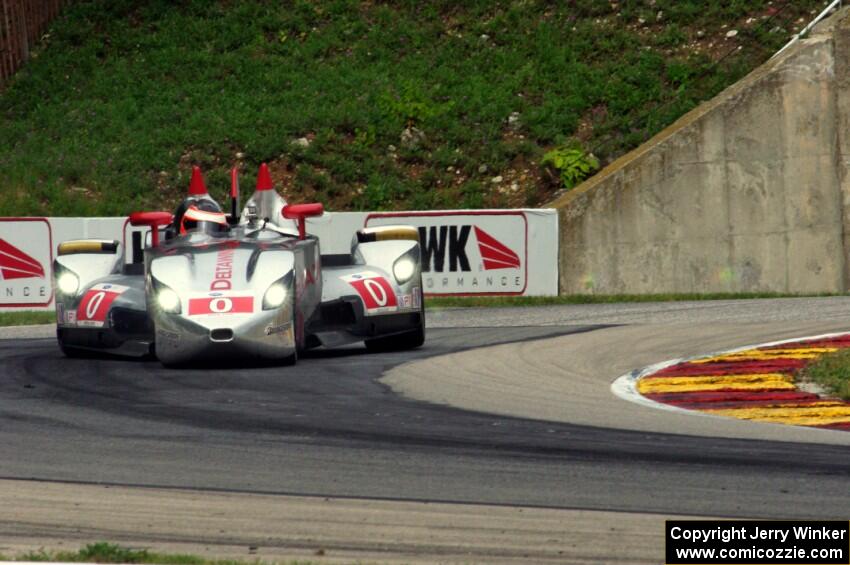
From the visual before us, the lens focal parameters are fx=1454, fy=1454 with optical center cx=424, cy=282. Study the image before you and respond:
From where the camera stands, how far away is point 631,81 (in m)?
25.4

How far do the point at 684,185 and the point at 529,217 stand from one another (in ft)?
9.36

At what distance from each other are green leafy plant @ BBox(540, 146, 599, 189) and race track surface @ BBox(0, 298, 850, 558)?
9.98 meters

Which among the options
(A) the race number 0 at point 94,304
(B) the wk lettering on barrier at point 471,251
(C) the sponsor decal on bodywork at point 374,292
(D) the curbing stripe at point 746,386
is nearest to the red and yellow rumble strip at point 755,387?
(D) the curbing stripe at point 746,386

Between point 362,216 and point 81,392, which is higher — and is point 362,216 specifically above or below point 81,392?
above

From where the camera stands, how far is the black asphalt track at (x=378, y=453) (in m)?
7.07

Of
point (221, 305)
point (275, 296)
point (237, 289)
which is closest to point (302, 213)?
point (275, 296)

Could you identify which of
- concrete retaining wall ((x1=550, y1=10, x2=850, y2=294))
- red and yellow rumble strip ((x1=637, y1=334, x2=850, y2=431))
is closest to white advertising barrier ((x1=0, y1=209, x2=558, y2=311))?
concrete retaining wall ((x1=550, y1=10, x2=850, y2=294))

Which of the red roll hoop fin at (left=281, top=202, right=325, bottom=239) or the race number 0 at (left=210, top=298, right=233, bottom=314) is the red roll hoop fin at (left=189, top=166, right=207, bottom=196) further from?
the race number 0 at (left=210, top=298, right=233, bottom=314)

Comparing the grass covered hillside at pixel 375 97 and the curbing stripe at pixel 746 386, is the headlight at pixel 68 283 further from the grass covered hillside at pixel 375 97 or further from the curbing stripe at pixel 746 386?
the grass covered hillside at pixel 375 97

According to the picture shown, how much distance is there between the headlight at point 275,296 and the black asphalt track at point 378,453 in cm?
98

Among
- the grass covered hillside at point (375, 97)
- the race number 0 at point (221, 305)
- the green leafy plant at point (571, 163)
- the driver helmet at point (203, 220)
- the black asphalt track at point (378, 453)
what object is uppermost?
the grass covered hillside at point (375, 97)

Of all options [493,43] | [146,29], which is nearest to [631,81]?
[493,43]

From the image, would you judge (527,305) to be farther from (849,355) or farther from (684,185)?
(849,355)

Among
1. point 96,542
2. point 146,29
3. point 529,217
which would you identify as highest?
point 146,29
